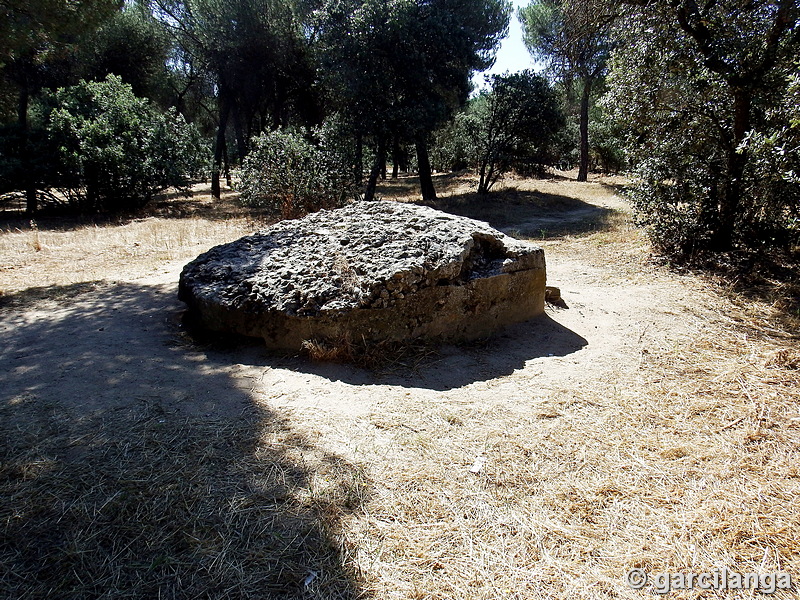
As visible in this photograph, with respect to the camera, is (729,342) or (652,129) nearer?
(729,342)

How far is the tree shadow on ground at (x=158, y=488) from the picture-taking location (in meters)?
1.80

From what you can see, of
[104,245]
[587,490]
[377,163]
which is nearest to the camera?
[587,490]

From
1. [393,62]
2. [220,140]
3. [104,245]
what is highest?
[393,62]

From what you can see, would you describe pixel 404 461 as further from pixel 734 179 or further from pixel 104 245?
pixel 104 245

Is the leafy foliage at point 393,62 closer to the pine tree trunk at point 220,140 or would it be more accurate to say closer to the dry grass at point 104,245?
the dry grass at point 104,245

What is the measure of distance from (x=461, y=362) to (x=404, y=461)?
4.29 ft

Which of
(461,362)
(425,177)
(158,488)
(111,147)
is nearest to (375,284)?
(461,362)

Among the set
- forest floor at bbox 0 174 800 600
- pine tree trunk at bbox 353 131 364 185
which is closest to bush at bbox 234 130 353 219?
pine tree trunk at bbox 353 131 364 185

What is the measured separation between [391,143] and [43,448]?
11.6 meters

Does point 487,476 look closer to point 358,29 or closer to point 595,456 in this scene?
point 595,456

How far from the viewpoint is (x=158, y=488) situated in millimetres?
2193

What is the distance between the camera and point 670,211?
6.66 meters

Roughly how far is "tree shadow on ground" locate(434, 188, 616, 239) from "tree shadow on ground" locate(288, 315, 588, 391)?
220 inches

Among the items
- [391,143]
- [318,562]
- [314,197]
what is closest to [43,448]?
[318,562]
